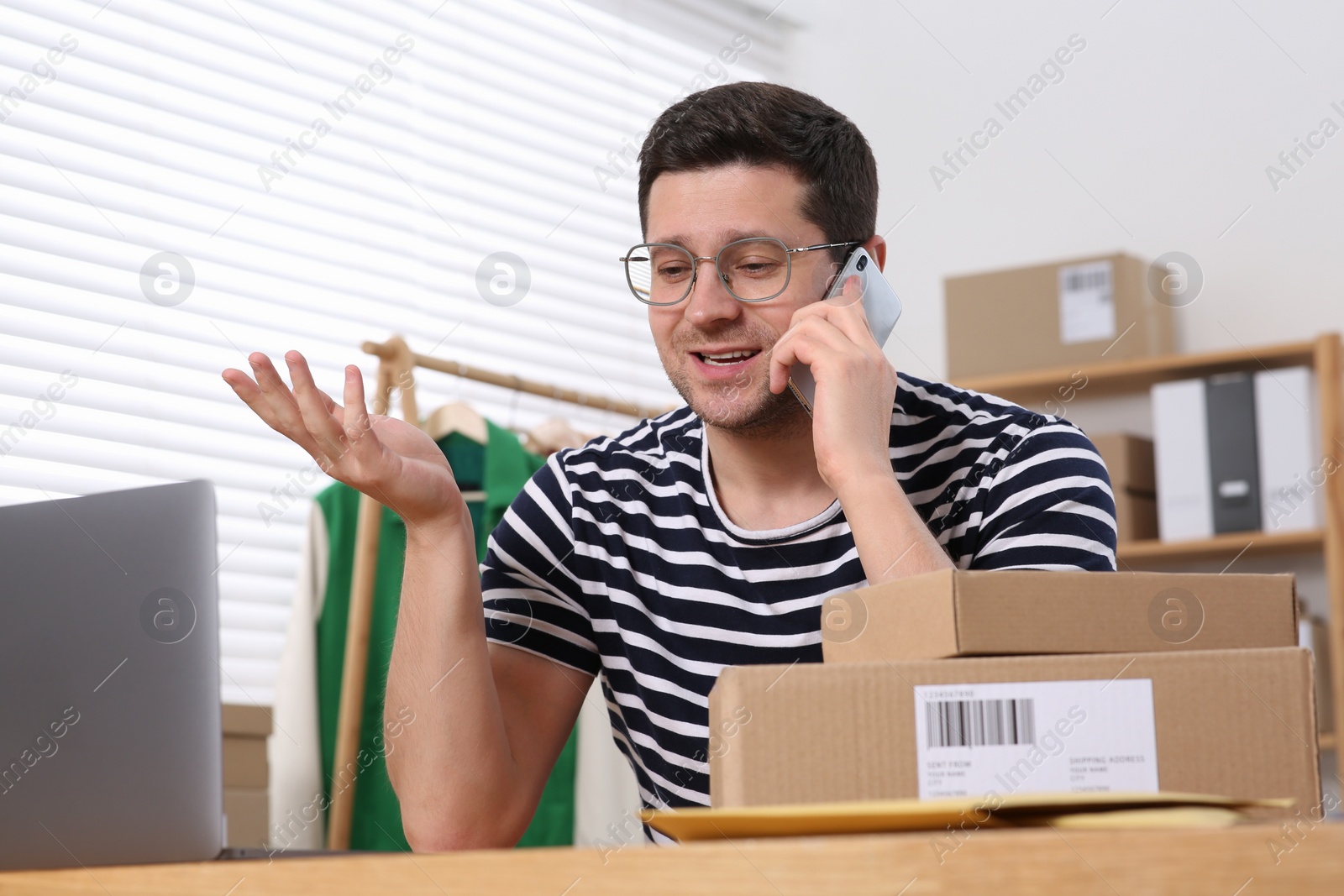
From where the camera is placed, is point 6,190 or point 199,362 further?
point 199,362

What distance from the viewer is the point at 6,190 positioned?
236 centimetres

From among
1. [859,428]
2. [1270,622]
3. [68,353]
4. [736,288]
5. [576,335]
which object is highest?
[576,335]

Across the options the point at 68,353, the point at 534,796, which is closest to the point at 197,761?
the point at 534,796

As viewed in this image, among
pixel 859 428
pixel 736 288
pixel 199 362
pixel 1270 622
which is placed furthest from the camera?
pixel 199 362

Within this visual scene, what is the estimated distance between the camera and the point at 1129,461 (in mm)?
3049

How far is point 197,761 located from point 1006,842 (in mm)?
599

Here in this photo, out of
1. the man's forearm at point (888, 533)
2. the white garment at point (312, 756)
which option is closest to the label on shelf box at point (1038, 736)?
the man's forearm at point (888, 533)

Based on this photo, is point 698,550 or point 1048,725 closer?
point 1048,725

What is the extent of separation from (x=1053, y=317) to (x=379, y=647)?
179cm

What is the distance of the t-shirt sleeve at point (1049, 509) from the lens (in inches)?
46.1

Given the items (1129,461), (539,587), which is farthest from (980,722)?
(1129,461)

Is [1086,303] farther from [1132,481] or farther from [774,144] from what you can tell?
[774,144]

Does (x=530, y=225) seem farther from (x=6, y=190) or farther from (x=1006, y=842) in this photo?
(x=1006, y=842)

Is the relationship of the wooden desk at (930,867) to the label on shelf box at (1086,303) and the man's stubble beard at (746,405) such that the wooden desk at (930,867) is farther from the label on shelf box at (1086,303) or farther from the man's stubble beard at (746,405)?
the label on shelf box at (1086,303)
